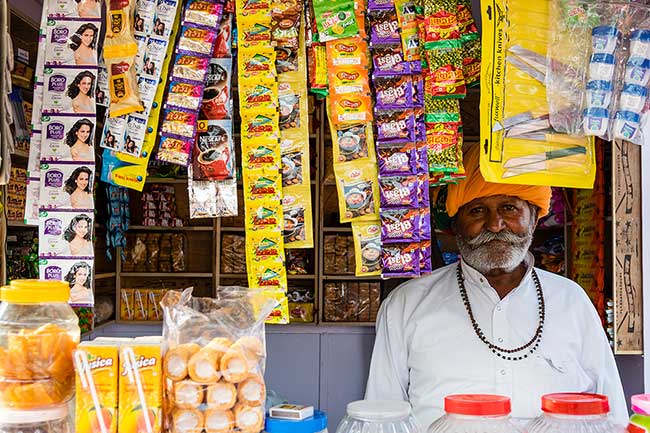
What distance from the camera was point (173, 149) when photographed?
2180mm

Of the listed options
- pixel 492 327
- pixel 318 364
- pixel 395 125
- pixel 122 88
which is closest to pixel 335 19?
pixel 395 125

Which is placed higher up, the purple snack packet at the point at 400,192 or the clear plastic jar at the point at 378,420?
the purple snack packet at the point at 400,192

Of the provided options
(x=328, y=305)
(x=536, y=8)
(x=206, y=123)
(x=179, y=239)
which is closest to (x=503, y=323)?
(x=536, y=8)

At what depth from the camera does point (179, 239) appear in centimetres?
505

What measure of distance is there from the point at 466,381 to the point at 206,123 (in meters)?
1.29

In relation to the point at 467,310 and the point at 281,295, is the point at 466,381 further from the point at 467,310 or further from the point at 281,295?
the point at 281,295

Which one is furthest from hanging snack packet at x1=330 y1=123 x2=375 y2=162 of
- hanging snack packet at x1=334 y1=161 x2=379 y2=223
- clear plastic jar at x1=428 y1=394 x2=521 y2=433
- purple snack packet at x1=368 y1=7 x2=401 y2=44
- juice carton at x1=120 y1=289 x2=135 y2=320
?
juice carton at x1=120 y1=289 x2=135 y2=320

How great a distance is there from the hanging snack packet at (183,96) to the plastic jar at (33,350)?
0.96 metres

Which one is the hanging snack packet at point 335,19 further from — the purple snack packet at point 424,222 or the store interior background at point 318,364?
the store interior background at point 318,364

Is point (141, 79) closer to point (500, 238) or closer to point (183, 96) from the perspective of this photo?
point (183, 96)

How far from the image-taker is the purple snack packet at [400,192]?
2.20m

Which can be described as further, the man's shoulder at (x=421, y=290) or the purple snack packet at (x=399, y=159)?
the man's shoulder at (x=421, y=290)

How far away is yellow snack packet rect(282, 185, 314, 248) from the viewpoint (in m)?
2.24

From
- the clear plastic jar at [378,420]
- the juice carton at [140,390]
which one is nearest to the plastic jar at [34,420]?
the juice carton at [140,390]
